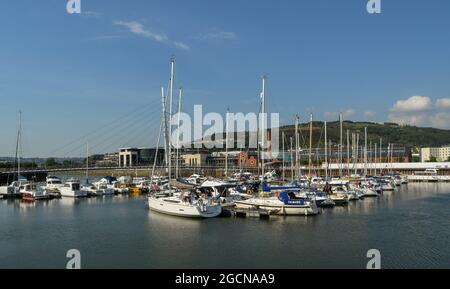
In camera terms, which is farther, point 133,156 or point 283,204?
point 133,156

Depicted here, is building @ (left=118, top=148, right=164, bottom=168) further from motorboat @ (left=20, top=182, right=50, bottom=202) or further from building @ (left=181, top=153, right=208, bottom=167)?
motorboat @ (left=20, top=182, right=50, bottom=202)

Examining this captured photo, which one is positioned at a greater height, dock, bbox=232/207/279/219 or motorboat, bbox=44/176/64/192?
motorboat, bbox=44/176/64/192

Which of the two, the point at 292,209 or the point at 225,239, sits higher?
the point at 292,209

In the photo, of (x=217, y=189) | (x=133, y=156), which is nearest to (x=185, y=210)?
(x=217, y=189)

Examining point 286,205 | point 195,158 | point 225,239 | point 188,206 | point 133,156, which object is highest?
point 133,156

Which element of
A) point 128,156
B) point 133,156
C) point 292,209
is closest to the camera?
point 292,209

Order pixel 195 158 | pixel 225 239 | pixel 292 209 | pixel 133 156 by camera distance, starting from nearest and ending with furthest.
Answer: pixel 225 239
pixel 292 209
pixel 195 158
pixel 133 156

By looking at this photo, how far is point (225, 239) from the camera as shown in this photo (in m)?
28.3

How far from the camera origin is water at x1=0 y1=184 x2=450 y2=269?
22984 millimetres

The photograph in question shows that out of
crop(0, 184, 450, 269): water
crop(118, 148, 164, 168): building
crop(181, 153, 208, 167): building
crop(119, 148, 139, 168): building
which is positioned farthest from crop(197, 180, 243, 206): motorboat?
crop(119, 148, 139, 168): building

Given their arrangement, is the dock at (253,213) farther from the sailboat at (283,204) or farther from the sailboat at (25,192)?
the sailboat at (25,192)

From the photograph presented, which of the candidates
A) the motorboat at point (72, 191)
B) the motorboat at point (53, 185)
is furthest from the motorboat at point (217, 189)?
the motorboat at point (53, 185)

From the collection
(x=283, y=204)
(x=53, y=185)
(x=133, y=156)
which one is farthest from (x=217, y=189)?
(x=133, y=156)

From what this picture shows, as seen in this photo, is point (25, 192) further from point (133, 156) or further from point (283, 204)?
point (133, 156)
